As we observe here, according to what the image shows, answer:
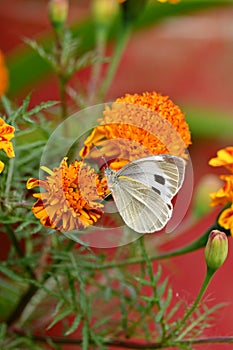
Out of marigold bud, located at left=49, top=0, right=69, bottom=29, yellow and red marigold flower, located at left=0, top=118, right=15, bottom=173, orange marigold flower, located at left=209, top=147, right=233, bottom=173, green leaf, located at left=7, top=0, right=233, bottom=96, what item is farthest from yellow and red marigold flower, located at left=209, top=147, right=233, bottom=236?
green leaf, located at left=7, top=0, right=233, bottom=96

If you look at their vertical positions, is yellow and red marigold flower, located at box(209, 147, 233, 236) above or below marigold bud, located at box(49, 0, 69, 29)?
below

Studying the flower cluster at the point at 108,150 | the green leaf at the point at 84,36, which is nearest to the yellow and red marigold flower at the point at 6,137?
the flower cluster at the point at 108,150

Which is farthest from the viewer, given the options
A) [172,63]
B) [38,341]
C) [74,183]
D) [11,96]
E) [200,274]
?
[172,63]

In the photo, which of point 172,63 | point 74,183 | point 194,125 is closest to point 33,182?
point 74,183

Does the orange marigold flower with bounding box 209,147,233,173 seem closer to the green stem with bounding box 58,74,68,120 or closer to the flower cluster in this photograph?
the flower cluster

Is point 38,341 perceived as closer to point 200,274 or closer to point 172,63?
point 200,274

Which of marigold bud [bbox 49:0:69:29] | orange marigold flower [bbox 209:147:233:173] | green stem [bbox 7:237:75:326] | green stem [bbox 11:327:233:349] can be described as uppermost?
marigold bud [bbox 49:0:69:29]

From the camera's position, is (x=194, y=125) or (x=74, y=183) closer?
(x=74, y=183)

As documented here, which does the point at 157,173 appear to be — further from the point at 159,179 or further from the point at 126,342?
the point at 126,342
